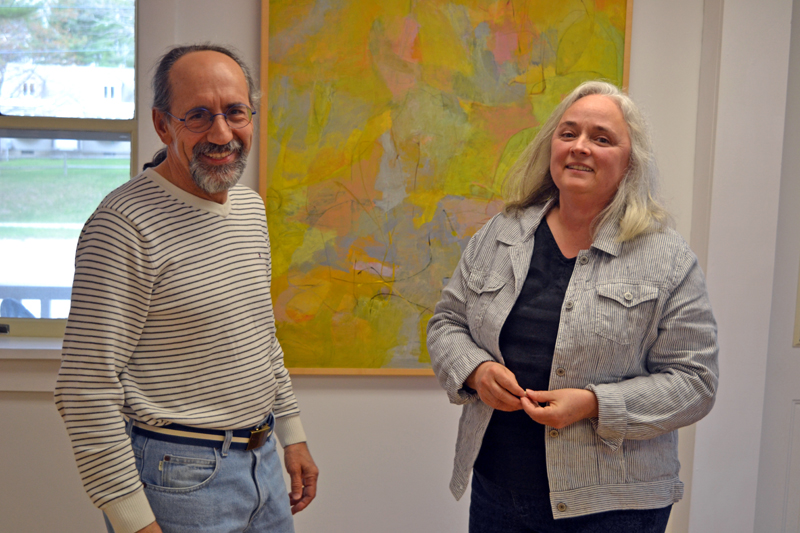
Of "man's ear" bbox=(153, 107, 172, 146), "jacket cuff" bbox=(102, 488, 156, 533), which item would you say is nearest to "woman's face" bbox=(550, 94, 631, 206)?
"man's ear" bbox=(153, 107, 172, 146)

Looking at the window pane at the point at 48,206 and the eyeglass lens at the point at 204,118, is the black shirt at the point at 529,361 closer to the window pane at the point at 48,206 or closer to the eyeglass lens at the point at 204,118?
the eyeglass lens at the point at 204,118

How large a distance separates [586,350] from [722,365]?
4.46 ft

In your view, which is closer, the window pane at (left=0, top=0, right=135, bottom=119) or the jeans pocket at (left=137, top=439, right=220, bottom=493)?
the jeans pocket at (left=137, top=439, right=220, bottom=493)

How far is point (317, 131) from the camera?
2232 mm

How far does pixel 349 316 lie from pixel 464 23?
119 cm

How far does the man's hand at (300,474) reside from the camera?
1.50 metres

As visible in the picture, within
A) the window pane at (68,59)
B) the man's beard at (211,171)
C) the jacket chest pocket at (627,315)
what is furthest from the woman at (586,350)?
the window pane at (68,59)

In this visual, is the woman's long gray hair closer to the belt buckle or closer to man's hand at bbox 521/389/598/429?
man's hand at bbox 521/389/598/429

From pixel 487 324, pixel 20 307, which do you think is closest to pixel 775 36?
pixel 487 324

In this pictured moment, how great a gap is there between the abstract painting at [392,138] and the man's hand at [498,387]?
3.36ft

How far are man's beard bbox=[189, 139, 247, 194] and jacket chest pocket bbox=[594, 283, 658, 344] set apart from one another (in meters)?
0.84

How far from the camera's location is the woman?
1.26 m

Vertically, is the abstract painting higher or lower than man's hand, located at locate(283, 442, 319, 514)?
higher

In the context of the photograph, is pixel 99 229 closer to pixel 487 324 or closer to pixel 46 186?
pixel 487 324
